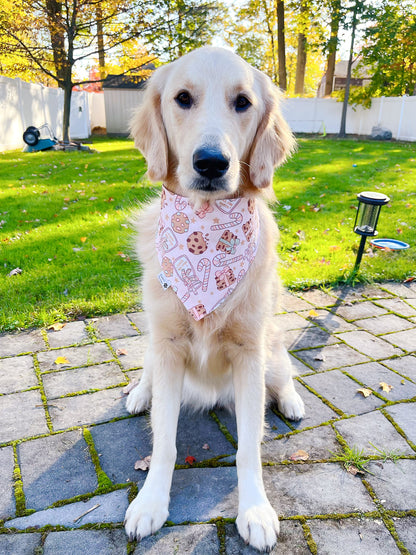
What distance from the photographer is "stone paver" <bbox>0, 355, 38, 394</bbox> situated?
260 cm

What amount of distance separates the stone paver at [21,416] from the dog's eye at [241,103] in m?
2.01

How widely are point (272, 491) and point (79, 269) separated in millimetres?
3162

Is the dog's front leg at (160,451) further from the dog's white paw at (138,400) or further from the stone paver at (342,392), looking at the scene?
the stone paver at (342,392)

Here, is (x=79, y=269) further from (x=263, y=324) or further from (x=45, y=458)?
(x=263, y=324)

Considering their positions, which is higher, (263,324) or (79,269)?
(263,324)

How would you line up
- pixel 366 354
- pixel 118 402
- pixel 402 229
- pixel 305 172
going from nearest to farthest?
1. pixel 118 402
2. pixel 366 354
3. pixel 402 229
4. pixel 305 172

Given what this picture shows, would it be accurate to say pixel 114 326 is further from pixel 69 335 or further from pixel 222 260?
pixel 222 260

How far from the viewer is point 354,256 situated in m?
4.92

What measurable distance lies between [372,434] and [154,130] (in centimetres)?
208

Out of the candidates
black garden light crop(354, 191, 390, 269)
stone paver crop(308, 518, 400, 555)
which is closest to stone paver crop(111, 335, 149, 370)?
stone paver crop(308, 518, 400, 555)

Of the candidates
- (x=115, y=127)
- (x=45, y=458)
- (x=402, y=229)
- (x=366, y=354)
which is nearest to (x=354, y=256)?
(x=402, y=229)

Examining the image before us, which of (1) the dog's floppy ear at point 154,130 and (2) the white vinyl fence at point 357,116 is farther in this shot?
(2) the white vinyl fence at point 357,116

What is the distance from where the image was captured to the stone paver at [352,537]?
1621 mm

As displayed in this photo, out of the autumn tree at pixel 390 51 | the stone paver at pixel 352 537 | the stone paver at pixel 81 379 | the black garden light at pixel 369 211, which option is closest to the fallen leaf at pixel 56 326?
the stone paver at pixel 81 379
